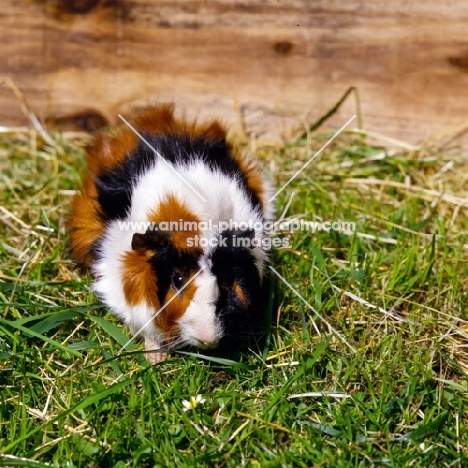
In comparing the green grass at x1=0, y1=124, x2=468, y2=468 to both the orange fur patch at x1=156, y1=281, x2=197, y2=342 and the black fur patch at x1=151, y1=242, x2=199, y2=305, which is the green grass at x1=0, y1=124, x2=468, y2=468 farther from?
the black fur patch at x1=151, y1=242, x2=199, y2=305

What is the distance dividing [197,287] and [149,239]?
0.24m

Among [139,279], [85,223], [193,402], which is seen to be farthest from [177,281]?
[85,223]

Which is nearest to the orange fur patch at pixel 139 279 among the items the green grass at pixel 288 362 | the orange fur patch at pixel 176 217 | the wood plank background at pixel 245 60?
the orange fur patch at pixel 176 217

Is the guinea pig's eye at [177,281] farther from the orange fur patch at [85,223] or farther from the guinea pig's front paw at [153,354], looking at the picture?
the orange fur patch at [85,223]

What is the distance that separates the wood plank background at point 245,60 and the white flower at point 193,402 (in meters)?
1.89

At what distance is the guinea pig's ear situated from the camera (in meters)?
2.22

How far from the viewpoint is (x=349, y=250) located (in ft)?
9.66

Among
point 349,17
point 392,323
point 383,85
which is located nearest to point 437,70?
point 383,85

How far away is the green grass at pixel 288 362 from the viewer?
2100mm

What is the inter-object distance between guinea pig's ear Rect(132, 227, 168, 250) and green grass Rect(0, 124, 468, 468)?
444mm

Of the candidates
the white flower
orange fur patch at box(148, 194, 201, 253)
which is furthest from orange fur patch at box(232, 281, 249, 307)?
the white flower

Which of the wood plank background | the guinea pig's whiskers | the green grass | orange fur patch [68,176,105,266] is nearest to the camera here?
the green grass

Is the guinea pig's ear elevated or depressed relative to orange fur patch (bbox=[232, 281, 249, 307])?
elevated

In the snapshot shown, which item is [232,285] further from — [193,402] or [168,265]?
[193,402]
